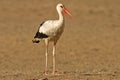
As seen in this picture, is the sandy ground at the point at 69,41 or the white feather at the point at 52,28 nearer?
the white feather at the point at 52,28

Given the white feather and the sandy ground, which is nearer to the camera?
the white feather

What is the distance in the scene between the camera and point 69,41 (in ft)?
66.4

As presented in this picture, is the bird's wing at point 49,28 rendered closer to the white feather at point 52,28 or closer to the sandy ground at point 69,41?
the white feather at point 52,28

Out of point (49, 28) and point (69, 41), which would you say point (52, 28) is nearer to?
point (49, 28)

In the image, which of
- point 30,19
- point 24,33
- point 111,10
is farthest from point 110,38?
point 111,10

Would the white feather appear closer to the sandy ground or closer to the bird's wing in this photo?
the bird's wing

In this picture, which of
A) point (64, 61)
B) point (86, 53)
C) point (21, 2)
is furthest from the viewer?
point (21, 2)

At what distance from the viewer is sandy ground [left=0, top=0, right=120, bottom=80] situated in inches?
546

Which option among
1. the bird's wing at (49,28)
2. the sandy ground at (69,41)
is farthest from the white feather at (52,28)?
the sandy ground at (69,41)

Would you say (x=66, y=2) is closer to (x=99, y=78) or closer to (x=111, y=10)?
(x=111, y=10)

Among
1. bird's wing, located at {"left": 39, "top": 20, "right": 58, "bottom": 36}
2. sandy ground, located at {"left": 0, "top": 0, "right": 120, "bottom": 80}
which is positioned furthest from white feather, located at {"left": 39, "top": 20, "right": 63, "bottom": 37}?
sandy ground, located at {"left": 0, "top": 0, "right": 120, "bottom": 80}

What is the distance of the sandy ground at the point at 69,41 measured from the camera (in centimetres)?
1386

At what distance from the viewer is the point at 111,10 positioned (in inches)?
1155

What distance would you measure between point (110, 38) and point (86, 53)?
302 centimetres
